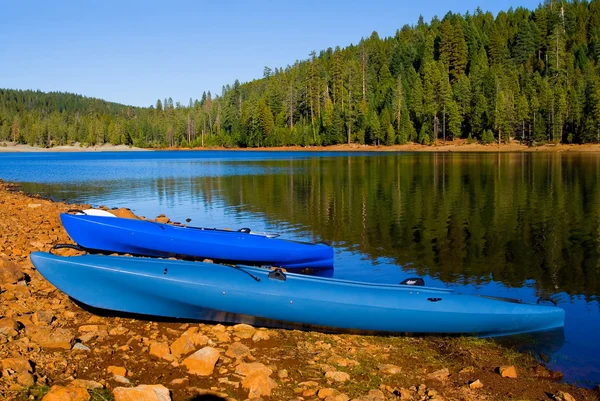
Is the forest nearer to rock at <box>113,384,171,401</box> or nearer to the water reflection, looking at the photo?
the water reflection

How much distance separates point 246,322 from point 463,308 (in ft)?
11.7

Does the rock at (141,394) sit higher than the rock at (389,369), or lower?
higher

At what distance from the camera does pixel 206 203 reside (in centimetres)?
2744

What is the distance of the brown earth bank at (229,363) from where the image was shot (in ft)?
19.4

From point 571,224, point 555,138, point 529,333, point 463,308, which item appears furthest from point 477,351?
point 555,138

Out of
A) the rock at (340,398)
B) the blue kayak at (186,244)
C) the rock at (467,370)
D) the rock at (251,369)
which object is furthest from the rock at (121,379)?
the blue kayak at (186,244)

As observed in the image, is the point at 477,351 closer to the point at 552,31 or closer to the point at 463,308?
the point at 463,308

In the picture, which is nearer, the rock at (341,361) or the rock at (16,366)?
the rock at (16,366)

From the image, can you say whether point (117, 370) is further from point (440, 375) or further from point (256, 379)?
point (440, 375)

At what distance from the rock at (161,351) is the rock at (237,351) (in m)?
0.76

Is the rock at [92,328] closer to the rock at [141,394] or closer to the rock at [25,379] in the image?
the rock at [25,379]

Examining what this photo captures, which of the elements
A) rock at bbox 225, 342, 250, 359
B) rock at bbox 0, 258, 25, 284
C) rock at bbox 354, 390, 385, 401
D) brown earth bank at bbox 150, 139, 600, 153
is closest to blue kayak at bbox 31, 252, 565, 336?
rock at bbox 225, 342, 250, 359

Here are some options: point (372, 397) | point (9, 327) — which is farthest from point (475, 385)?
point (9, 327)

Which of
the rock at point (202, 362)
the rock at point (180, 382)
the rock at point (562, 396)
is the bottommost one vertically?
the rock at point (562, 396)
